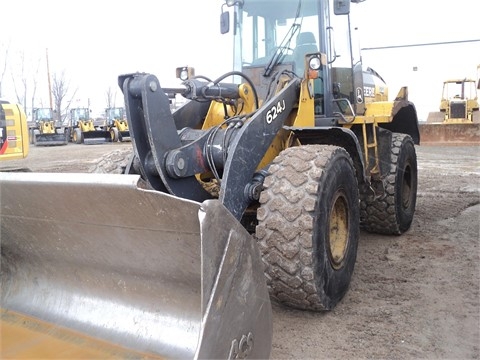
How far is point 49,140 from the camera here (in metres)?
25.9

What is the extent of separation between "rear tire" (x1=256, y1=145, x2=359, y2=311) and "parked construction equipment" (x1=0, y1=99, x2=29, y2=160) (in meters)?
7.70

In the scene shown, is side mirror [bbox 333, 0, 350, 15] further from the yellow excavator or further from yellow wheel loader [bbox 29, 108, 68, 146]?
yellow wheel loader [bbox 29, 108, 68, 146]

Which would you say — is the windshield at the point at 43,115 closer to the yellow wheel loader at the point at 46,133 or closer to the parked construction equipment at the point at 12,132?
the yellow wheel loader at the point at 46,133

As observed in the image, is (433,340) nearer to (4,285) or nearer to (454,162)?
(4,285)

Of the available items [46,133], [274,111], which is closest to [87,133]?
[46,133]

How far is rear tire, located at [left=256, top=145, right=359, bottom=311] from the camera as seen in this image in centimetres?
306

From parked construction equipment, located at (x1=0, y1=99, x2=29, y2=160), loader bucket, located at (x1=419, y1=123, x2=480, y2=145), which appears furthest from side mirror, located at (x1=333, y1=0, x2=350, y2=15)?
loader bucket, located at (x1=419, y1=123, x2=480, y2=145)

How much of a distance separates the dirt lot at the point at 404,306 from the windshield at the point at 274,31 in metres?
1.59

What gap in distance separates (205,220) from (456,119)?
1837 centimetres

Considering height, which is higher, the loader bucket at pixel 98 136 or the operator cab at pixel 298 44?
the operator cab at pixel 298 44

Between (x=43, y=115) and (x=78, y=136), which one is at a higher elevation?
(x=43, y=115)

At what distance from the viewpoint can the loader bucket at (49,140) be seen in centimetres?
2563

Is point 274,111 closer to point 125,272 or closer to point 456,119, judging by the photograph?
point 125,272

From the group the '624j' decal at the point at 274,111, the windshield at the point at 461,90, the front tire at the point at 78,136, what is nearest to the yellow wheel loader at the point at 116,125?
the front tire at the point at 78,136
